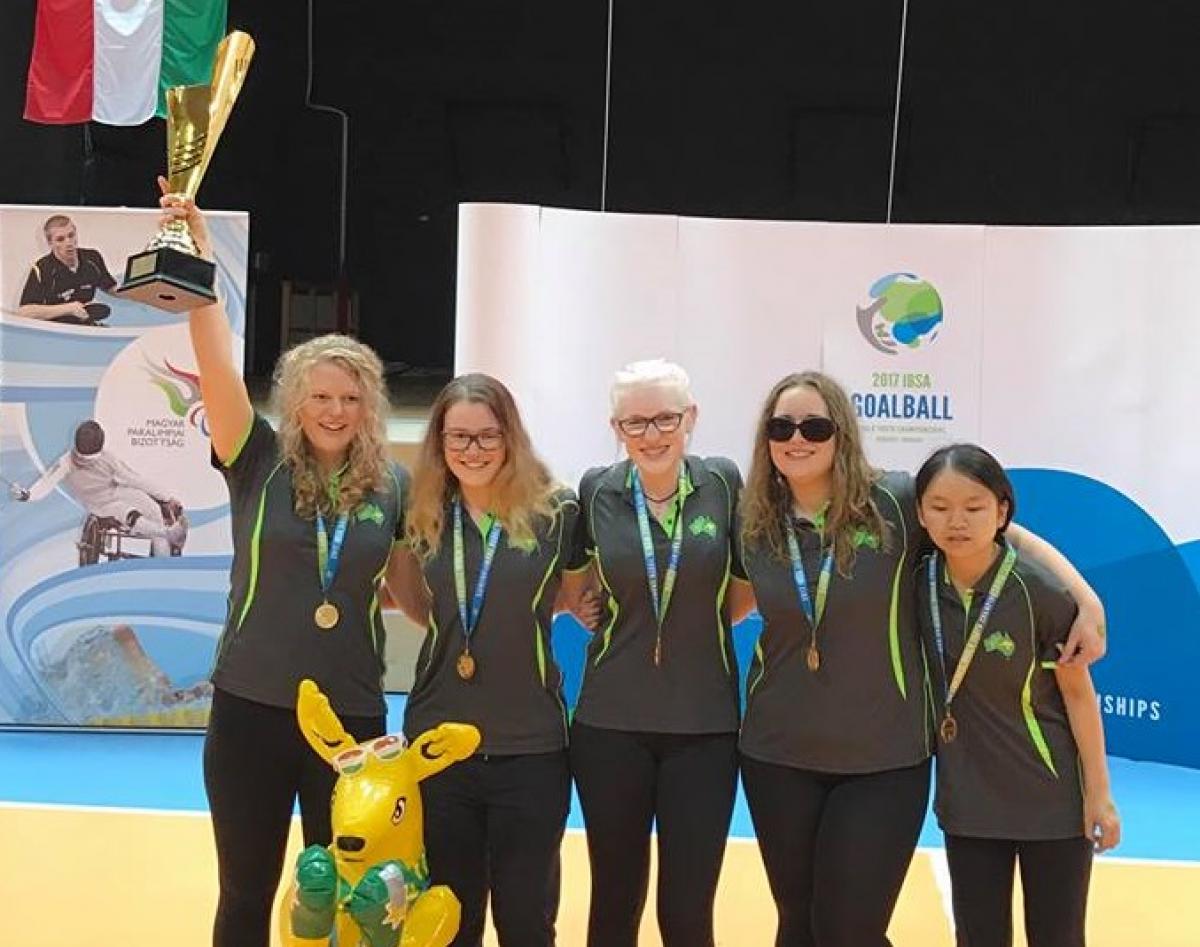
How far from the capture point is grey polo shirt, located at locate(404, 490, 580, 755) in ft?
9.14

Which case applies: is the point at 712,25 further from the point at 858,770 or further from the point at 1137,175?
the point at 858,770

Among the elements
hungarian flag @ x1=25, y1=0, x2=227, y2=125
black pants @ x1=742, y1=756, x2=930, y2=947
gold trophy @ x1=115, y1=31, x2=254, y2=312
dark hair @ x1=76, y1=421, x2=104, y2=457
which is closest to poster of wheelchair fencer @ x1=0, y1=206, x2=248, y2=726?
dark hair @ x1=76, y1=421, x2=104, y2=457

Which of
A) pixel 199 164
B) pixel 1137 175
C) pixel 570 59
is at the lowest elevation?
pixel 199 164

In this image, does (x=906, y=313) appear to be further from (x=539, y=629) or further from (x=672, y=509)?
(x=539, y=629)

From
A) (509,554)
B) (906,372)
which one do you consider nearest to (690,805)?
(509,554)

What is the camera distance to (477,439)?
280 centimetres

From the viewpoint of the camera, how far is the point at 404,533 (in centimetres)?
292

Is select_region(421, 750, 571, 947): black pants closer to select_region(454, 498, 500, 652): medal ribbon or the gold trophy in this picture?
select_region(454, 498, 500, 652): medal ribbon

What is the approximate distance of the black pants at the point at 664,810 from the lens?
2.79 meters

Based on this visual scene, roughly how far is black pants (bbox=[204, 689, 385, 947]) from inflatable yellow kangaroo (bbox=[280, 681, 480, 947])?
0.38ft

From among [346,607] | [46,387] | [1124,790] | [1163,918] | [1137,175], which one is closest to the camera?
[346,607]

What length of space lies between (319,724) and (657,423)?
0.91 metres

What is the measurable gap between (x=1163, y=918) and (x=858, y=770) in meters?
2.07

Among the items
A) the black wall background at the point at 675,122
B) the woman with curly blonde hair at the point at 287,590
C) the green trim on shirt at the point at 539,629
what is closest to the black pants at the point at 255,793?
→ the woman with curly blonde hair at the point at 287,590
